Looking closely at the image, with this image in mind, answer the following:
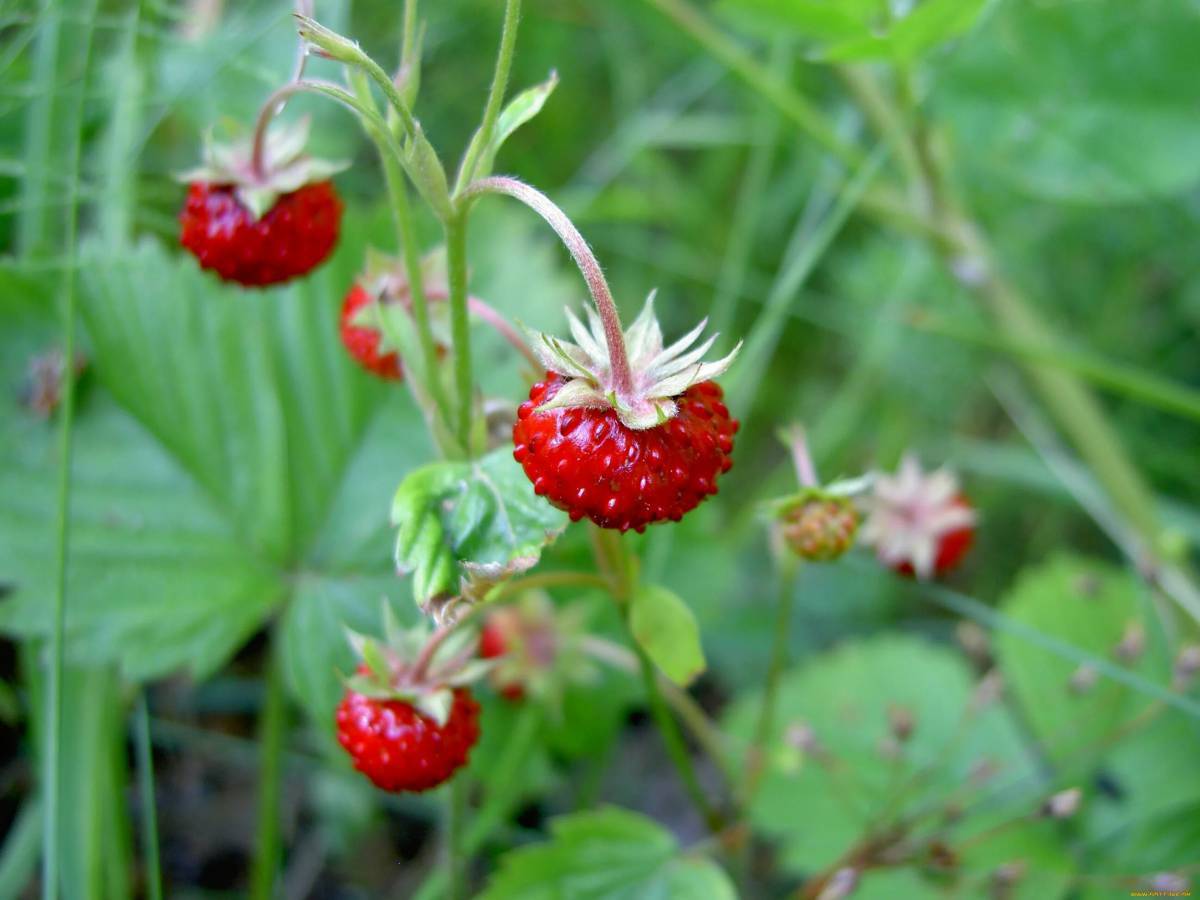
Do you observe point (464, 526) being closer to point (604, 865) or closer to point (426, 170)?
point (426, 170)

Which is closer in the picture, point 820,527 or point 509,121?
point 509,121

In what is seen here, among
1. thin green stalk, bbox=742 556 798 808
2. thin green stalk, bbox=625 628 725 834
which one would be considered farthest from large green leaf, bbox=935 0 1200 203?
thin green stalk, bbox=625 628 725 834

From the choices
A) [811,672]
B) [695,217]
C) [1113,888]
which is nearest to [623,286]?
[695,217]

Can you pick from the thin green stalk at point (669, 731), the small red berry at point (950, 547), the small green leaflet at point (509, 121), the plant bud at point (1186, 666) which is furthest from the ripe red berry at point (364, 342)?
the plant bud at point (1186, 666)

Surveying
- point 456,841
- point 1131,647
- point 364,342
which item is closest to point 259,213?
point 364,342

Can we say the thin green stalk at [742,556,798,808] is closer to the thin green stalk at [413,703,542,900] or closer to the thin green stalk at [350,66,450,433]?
the thin green stalk at [413,703,542,900]

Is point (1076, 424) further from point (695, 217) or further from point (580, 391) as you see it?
point (580, 391)
